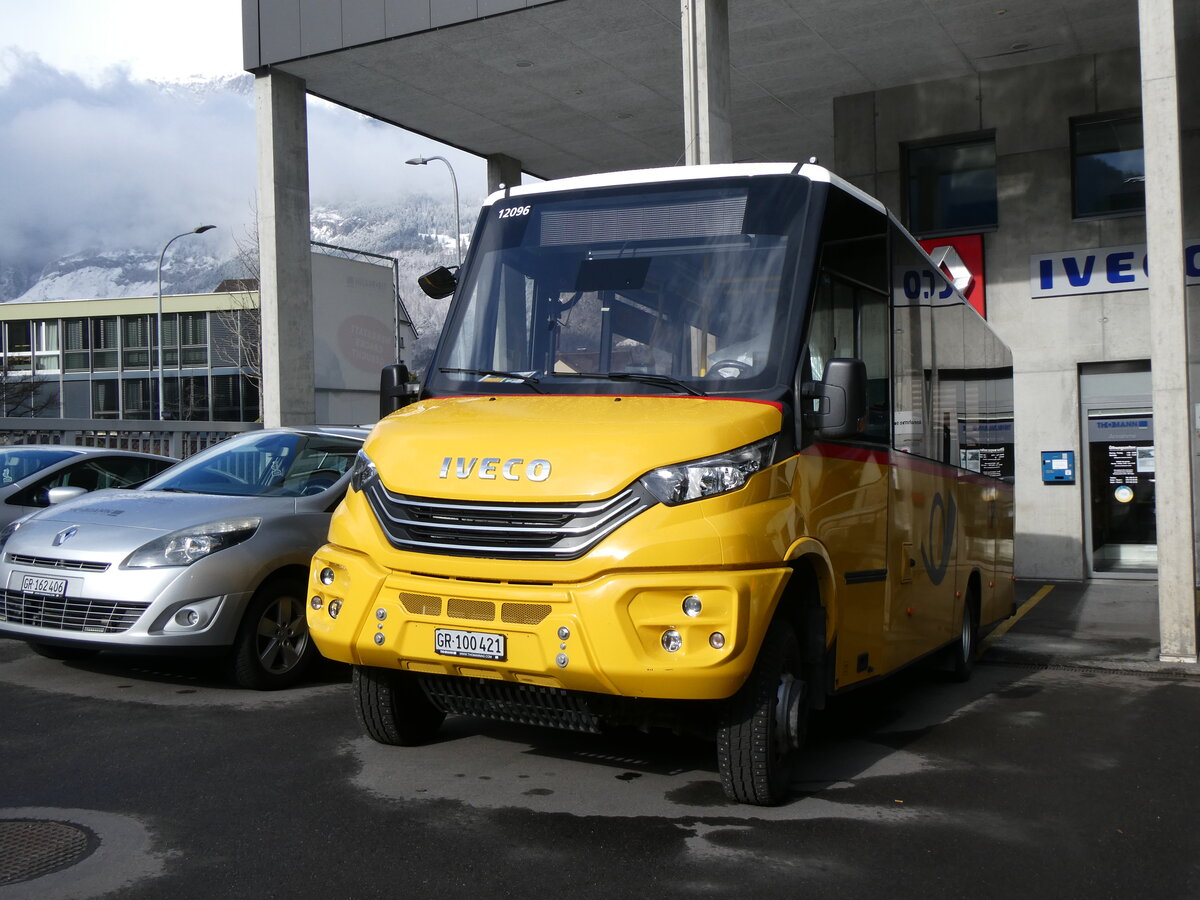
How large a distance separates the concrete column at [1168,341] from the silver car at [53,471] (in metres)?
8.57

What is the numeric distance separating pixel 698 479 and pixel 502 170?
16822mm

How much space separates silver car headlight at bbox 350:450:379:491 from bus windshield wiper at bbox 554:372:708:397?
1.01 metres

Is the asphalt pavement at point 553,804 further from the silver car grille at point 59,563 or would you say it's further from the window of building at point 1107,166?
the window of building at point 1107,166

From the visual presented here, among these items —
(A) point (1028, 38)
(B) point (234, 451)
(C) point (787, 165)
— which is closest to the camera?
(C) point (787, 165)

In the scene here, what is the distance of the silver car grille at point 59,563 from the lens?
729cm

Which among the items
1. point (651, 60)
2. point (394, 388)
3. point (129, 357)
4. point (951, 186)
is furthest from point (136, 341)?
point (394, 388)

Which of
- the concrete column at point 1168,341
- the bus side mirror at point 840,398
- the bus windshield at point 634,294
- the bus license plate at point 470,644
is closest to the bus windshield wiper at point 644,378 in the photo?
the bus windshield at point 634,294

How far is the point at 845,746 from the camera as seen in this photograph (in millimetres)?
6691

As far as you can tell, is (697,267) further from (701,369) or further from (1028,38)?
(1028,38)

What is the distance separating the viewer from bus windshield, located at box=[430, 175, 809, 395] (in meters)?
5.77

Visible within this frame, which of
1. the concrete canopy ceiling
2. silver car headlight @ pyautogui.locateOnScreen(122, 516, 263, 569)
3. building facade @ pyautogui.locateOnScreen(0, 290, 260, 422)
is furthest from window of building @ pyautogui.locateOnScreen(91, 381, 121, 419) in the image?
silver car headlight @ pyautogui.locateOnScreen(122, 516, 263, 569)

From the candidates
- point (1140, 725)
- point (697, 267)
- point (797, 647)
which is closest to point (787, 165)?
point (697, 267)

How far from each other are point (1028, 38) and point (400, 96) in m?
8.17

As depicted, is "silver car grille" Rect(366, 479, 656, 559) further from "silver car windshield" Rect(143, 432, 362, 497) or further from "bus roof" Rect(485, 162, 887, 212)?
"silver car windshield" Rect(143, 432, 362, 497)
